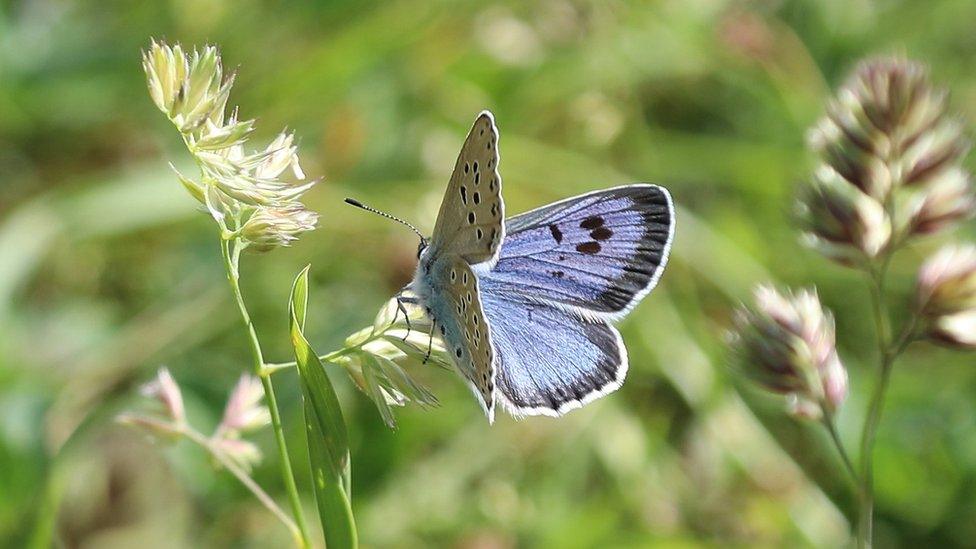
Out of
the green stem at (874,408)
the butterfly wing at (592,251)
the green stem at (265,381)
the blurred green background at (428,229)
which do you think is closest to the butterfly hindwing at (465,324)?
the butterfly wing at (592,251)

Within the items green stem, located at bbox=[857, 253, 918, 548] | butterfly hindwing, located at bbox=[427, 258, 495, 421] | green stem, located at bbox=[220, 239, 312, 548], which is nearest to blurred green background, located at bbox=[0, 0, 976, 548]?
butterfly hindwing, located at bbox=[427, 258, 495, 421]

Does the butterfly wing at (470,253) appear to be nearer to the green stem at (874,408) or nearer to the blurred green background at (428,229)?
the green stem at (874,408)

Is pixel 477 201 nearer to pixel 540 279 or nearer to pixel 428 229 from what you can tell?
pixel 540 279

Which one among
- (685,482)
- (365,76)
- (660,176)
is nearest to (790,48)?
(660,176)

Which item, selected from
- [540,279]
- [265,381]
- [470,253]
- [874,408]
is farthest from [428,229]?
[265,381]

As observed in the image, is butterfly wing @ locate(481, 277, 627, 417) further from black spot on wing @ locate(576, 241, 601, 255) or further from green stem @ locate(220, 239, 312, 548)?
green stem @ locate(220, 239, 312, 548)

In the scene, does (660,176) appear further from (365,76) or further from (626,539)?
(626,539)
